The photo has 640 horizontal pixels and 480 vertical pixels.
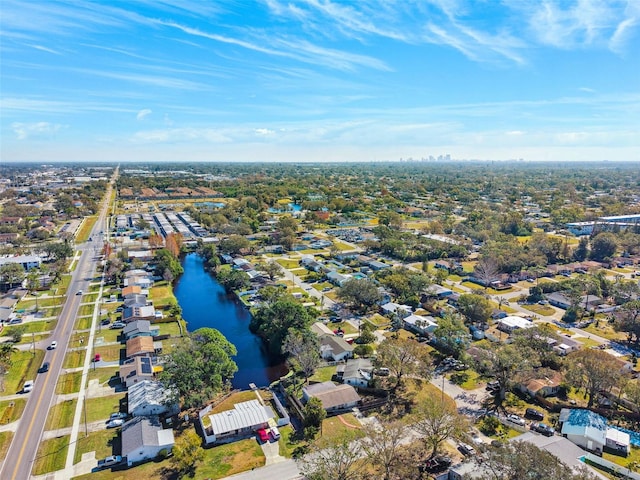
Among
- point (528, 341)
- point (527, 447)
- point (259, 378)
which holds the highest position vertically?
point (527, 447)

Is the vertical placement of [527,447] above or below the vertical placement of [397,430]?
above

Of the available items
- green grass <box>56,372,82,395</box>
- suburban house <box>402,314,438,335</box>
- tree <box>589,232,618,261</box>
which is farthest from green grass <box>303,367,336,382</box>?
tree <box>589,232,618,261</box>

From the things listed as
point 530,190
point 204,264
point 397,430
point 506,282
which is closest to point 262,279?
point 204,264

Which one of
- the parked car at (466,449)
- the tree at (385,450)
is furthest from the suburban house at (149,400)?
the parked car at (466,449)

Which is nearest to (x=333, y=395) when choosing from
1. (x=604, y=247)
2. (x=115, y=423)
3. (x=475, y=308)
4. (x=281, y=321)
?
(x=281, y=321)

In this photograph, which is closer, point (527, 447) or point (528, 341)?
point (527, 447)

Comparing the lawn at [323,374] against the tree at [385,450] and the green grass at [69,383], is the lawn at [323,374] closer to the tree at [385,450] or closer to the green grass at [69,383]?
the tree at [385,450]

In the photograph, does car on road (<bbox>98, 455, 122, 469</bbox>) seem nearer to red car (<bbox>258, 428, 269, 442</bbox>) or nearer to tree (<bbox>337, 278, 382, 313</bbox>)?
red car (<bbox>258, 428, 269, 442</bbox>)

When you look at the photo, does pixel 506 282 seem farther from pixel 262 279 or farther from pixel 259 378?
pixel 259 378
